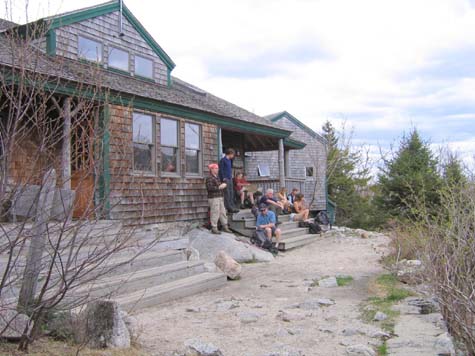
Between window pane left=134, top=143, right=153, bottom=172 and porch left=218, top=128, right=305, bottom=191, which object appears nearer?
window pane left=134, top=143, right=153, bottom=172

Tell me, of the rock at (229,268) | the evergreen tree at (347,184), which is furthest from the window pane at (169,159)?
the evergreen tree at (347,184)

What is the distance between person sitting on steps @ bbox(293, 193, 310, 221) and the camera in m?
16.2

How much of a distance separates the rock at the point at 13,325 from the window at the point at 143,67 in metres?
10.9

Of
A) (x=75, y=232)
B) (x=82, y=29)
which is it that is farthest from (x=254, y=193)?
(x=75, y=232)

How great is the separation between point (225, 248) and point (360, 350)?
275 inches

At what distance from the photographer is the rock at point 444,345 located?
174 inches

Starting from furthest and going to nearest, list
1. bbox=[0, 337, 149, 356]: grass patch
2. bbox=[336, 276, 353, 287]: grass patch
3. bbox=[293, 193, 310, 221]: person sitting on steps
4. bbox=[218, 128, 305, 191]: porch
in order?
bbox=[218, 128, 305, 191]: porch < bbox=[293, 193, 310, 221]: person sitting on steps < bbox=[336, 276, 353, 287]: grass patch < bbox=[0, 337, 149, 356]: grass patch

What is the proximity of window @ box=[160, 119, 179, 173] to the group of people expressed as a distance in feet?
3.30

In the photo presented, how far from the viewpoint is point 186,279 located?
8.14 meters

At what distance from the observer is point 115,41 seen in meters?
13.6

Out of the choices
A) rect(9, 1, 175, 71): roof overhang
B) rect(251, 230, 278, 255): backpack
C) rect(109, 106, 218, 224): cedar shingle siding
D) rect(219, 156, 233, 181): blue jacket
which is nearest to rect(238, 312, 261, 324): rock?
rect(109, 106, 218, 224): cedar shingle siding

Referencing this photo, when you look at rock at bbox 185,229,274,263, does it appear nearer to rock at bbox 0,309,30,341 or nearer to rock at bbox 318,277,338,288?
rock at bbox 318,277,338,288

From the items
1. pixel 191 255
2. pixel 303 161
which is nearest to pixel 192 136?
pixel 191 255

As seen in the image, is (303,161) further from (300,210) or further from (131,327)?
(131,327)
